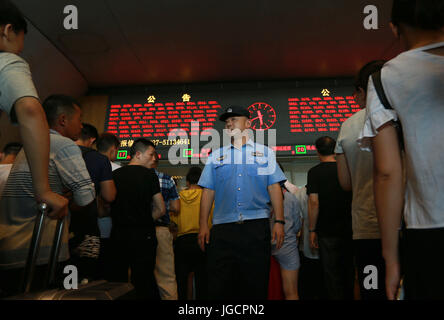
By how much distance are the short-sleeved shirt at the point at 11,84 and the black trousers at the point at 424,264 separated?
1199 mm

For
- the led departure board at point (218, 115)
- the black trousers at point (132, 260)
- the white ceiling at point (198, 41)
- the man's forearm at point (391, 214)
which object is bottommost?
the black trousers at point (132, 260)

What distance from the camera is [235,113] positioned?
222 cm

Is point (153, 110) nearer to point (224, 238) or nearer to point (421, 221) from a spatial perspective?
point (224, 238)

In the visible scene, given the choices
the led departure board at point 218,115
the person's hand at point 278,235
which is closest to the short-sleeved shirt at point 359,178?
the person's hand at point 278,235

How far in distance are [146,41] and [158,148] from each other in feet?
4.47

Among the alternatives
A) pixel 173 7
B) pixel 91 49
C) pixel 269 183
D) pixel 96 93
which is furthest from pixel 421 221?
pixel 96 93

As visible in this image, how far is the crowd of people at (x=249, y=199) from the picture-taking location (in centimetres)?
77

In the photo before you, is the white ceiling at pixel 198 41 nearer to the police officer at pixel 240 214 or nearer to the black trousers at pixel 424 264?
the police officer at pixel 240 214

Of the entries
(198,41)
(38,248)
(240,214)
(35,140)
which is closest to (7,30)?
(35,140)

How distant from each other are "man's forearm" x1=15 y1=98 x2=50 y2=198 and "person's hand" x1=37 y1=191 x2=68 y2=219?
16 millimetres

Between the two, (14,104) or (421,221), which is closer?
(421,221)

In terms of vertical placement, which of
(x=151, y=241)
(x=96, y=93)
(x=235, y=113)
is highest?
(x=96, y=93)

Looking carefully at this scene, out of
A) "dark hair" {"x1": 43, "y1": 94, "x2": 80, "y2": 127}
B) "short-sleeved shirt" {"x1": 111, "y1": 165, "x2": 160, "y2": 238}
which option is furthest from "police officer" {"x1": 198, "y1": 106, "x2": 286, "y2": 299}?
"dark hair" {"x1": 43, "y1": 94, "x2": 80, "y2": 127}

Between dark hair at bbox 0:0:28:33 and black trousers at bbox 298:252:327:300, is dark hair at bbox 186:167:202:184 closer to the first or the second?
black trousers at bbox 298:252:327:300
